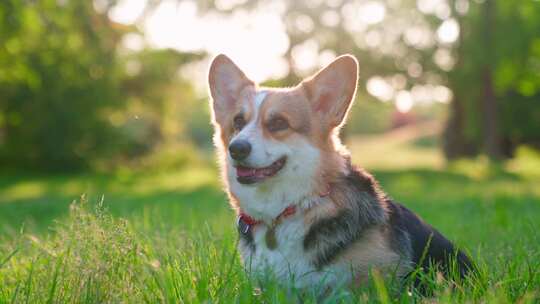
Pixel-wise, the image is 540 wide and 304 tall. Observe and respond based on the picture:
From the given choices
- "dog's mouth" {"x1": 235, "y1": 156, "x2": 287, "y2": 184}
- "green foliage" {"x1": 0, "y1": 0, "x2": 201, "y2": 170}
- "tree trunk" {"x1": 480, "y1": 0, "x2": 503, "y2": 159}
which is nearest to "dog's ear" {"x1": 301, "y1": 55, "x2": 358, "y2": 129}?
"dog's mouth" {"x1": 235, "y1": 156, "x2": 287, "y2": 184}

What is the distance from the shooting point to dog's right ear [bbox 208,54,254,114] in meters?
3.98

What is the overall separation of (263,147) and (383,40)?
57.4 feet

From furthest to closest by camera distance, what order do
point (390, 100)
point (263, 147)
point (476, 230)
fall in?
point (390, 100), point (476, 230), point (263, 147)

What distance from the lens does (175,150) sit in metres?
23.7

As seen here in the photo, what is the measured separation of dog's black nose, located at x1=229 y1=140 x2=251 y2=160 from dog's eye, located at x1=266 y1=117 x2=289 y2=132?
0.86ft

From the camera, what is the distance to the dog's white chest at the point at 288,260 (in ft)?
10.0

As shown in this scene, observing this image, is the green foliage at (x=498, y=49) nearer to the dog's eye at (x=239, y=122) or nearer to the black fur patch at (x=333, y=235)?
the dog's eye at (x=239, y=122)

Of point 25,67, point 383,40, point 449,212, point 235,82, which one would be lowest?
point 449,212

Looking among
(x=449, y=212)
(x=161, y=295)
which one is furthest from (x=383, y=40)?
(x=161, y=295)

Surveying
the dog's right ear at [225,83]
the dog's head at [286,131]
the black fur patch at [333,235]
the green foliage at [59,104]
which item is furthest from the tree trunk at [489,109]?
the black fur patch at [333,235]

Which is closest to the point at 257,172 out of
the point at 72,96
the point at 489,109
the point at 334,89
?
the point at 334,89

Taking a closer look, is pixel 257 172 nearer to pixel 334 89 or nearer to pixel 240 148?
pixel 240 148

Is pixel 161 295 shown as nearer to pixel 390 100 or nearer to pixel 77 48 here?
pixel 77 48

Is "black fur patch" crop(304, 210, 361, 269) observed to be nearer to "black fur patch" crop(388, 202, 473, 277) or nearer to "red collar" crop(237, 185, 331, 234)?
"red collar" crop(237, 185, 331, 234)
